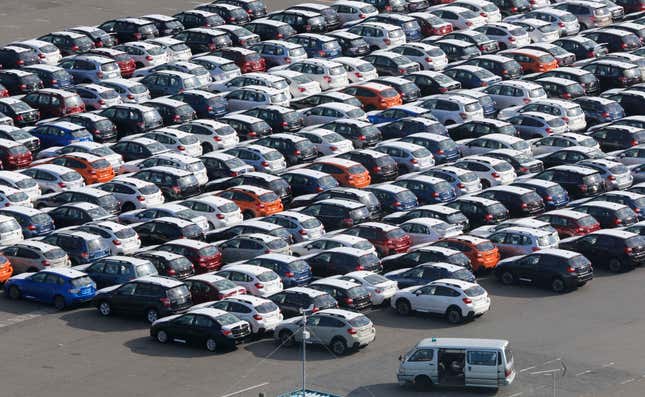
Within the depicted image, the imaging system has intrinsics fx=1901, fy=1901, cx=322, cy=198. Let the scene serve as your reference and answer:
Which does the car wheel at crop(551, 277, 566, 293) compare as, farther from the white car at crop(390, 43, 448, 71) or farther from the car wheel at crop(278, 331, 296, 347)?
the white car at crop(390, 43, 448, 71)

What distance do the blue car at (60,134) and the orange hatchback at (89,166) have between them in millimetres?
3589

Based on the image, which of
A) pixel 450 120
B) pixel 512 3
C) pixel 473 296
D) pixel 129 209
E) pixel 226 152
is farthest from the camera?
pixel 512 3

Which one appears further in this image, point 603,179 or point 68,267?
point 603,179

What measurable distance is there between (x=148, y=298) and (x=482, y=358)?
13.4 m

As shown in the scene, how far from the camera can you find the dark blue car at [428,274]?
67.2 m

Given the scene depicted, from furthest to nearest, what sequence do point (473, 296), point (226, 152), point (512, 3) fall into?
point (512, 3) → point (226, 152) → point (473, 296)

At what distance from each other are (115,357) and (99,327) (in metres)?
3.55

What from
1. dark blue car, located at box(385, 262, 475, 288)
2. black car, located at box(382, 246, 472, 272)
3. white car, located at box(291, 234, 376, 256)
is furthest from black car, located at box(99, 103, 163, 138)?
dark blue car, located at box(385, 262, 475, 288)

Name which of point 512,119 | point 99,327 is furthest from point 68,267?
point 512,119

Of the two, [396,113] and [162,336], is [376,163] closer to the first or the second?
[396,113]

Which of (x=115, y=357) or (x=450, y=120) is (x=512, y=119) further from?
(x=115, y=357)

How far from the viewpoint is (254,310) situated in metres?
63.4

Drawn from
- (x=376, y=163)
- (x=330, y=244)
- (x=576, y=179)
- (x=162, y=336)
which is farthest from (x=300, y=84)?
(x=162, y=336)

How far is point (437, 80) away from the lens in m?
93.6
